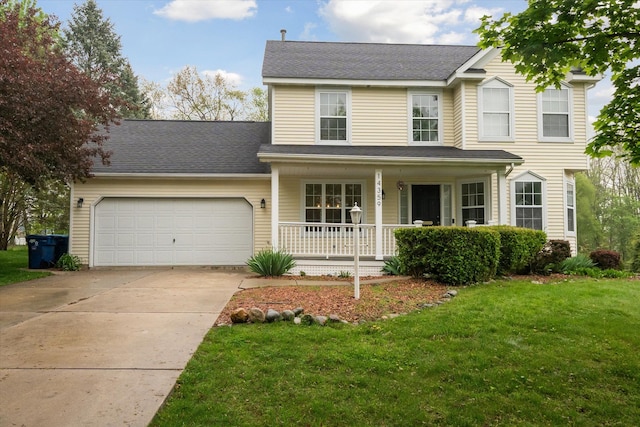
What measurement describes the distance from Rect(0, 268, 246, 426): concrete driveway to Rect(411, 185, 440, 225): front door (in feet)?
21.6

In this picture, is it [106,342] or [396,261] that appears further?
[396,261]

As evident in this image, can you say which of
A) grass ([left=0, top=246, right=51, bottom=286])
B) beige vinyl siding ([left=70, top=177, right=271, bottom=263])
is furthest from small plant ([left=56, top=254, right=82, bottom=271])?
grass ([left=0, top=246, right=51, bottom=286])

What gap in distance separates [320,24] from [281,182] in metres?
14.6

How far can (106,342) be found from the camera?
4285mm

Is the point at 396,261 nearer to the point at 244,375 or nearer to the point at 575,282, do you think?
the point at 575,282

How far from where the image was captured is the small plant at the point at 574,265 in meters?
9.68

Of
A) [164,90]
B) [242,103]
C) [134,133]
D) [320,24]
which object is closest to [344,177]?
[134,133]

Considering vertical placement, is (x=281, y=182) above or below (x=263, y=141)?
below

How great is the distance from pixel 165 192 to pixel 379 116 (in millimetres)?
7089

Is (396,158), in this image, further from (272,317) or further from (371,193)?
(272,317)

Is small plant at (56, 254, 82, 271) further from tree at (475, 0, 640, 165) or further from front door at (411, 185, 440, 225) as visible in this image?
tree at (475, 0, 640, 165)

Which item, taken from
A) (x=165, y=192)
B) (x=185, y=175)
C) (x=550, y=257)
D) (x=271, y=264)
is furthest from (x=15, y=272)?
(x=550, y=257)

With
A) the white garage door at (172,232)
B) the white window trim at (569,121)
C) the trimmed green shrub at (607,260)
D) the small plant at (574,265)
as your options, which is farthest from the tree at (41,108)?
the trimmed green shrub at (607,260)

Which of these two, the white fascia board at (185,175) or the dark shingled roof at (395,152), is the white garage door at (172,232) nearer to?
the white fascia board at (185,175)
